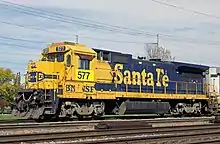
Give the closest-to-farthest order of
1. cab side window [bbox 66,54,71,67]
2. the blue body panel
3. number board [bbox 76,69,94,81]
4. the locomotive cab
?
1. the locomotive cab
2. cab side window [bbox 66,54,71,67]
3. number board [bbox 76,69,94,81]
4. the blue body panel

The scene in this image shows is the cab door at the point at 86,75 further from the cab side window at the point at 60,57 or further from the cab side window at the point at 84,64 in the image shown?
the cab side window at the point at 60,57

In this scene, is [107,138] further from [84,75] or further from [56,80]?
[84,75]

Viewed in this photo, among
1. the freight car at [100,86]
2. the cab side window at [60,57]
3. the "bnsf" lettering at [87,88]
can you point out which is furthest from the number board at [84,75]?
the cab side window at [60,57]

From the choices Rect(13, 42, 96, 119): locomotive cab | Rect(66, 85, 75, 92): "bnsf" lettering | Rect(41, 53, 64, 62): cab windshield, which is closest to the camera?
Rect(13, 42, 96, 119): locomotive cab

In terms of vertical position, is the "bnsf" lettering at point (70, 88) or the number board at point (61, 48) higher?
the number board at point (61, 48)

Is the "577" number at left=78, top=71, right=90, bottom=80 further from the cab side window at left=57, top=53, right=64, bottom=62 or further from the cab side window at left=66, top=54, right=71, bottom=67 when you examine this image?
the cab side window at left=57, top=53, right=64, bottom=62

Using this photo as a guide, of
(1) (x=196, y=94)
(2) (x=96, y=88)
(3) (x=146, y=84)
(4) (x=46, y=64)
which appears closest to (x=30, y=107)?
(4) (x=46, y=64)

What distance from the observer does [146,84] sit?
81.1 ft

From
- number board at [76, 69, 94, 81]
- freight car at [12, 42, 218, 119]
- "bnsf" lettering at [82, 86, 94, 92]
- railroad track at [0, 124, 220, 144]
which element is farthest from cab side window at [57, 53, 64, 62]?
railroad track at [0, 124, 220, 144]

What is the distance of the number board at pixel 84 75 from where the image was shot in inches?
810

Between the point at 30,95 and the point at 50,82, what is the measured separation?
1242 millimetres

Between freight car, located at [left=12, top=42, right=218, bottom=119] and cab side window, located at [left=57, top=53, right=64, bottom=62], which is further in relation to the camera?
cab side window, located at [left=57, top=53, right=64, bottom=62]

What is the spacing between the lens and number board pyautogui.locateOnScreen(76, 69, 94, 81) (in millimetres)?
20578

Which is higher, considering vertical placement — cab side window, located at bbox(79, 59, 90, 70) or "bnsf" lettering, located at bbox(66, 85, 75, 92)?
cab side window, located at bbox(79, 59, 90, 70)
